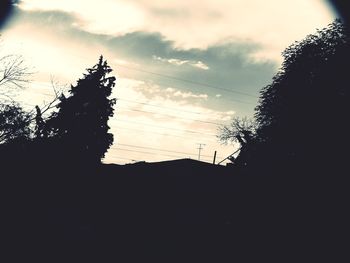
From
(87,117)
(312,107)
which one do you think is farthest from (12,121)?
(312,107)

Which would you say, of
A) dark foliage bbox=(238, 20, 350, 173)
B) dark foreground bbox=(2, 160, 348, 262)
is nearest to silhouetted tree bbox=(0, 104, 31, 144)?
dark foreground bbox=(2, 160, 348, 262)

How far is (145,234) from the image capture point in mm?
16125

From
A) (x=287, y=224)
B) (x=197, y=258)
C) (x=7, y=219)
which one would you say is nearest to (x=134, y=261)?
(x=197, y=258)

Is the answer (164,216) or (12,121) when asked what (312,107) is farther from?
(12,121)

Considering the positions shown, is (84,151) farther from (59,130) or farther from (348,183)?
(348,183)

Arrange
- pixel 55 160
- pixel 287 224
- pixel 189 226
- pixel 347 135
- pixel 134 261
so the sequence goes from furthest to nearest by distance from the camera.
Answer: pixel 347 135, pixel 55 160, pixel 287 224, pixel 189 226, pixel 134 261

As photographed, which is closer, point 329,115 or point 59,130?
point 329,115

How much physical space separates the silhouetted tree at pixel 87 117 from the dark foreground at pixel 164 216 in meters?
11.0

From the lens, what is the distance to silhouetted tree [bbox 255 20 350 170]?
73.9 ft

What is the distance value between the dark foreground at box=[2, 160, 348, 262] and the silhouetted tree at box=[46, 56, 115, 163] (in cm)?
1098

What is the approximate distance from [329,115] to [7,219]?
2279cm

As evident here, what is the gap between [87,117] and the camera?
99.6 feet

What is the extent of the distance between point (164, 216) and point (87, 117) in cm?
1713

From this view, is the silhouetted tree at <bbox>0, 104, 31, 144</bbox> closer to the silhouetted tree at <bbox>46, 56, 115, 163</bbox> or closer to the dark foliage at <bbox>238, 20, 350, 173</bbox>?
the silhouetted tree at <bbox>46, 56, 115, 163</bbox>
